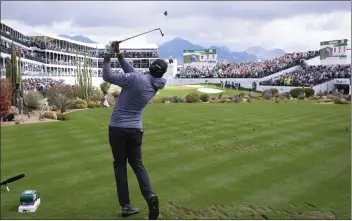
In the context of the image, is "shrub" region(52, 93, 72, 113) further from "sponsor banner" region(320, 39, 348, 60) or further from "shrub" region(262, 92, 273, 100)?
"sponsor banner" region(320, 39, 348, 60)

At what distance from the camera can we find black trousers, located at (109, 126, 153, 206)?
19.1 ft

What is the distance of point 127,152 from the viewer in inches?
237

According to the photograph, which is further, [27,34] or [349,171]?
[27,34]

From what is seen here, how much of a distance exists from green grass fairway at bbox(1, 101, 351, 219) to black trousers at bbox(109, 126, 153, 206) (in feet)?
2.24

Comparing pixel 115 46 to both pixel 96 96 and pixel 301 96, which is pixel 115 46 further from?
pixel 301 96

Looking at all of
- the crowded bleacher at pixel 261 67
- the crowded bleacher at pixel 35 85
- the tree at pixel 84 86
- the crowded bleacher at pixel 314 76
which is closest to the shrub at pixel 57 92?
the tree at pixel 84 86

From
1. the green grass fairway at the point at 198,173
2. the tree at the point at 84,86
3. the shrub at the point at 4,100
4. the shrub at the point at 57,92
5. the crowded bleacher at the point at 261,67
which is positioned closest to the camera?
the green grass fairway at the point at 198,173

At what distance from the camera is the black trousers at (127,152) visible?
584 cm

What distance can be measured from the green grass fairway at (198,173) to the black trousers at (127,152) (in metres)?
0.68

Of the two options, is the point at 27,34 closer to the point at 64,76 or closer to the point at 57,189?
the point at 64,76

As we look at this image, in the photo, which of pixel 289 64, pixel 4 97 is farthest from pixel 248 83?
pixel 4 97

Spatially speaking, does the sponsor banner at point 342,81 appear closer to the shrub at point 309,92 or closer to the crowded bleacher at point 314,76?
the crowded bleacher at point 314,76

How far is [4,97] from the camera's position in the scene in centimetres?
2081

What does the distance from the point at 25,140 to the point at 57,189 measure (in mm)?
7827
